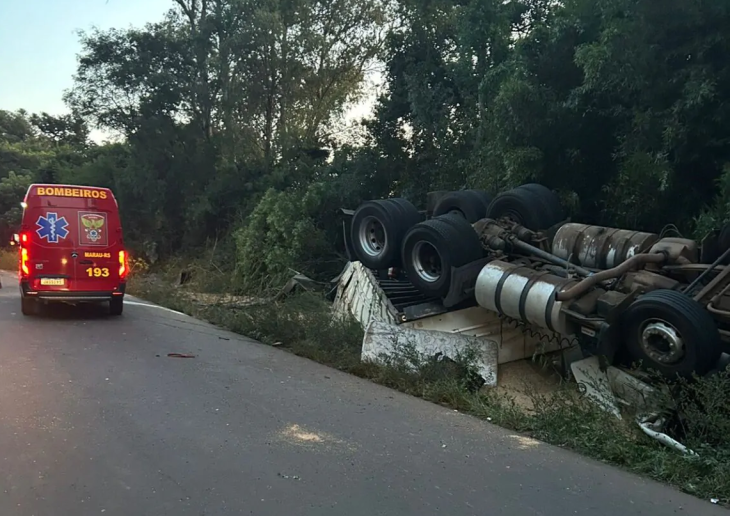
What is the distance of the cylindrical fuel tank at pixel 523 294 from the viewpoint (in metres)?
6.90

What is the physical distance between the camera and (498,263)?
7902 mm

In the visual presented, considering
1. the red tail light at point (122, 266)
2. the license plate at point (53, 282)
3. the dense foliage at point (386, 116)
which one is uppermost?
the dense foliage at point (386, 116)

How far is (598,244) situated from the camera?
7.79 m

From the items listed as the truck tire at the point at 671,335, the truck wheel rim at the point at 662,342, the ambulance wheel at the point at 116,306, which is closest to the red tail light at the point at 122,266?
the ambulance wheel at the point at 116,306

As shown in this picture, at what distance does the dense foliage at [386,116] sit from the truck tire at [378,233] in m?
2.07

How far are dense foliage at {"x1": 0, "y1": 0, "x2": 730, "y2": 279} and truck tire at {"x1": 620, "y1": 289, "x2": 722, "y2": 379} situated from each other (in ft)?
7.22

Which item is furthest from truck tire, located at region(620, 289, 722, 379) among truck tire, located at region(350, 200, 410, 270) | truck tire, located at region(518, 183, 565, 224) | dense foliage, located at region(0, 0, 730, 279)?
truck tire, located at region(350, 200, 410, 270)

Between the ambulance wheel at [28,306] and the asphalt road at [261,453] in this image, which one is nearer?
the asphalt road at [261,453]

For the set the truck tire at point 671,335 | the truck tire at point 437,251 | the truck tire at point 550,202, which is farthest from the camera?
the truck tire at point 550,202

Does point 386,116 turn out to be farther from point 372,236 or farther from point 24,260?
point 24,260

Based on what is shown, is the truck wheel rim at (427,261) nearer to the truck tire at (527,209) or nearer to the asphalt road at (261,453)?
the truck tire at (527,209)

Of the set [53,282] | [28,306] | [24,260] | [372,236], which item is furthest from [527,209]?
[28,306]

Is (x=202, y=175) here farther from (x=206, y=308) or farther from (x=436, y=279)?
(x=436, y=279)

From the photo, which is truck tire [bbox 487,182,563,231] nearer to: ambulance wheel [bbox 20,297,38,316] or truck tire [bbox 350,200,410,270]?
truck tire [bbox 350,200,410,270]
